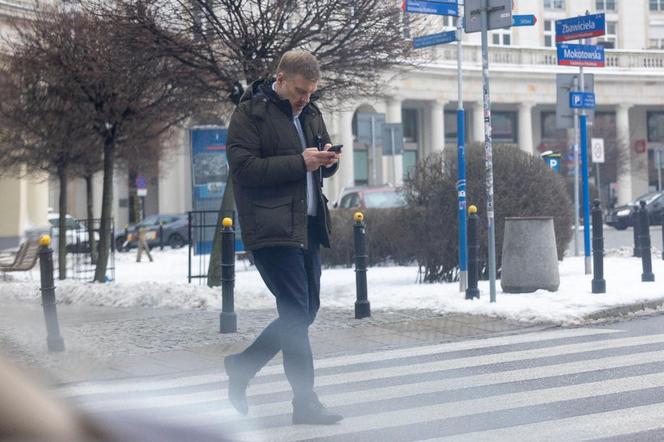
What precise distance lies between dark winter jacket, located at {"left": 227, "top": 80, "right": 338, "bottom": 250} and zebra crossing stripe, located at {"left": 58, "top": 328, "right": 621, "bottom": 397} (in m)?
1.68

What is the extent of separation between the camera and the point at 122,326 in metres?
10.7

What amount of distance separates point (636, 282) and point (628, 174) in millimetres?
48182

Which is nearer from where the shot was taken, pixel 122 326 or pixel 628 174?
→ pixel 122 326

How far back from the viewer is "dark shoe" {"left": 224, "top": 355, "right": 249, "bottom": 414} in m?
5.62

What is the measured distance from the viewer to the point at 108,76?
50.6 ft

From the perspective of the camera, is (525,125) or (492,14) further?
(525,125)

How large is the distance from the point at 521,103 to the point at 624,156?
21.5 feet

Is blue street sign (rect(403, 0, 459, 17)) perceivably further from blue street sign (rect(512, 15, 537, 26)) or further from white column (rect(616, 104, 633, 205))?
white column (rect(616, 104, 633, 205))

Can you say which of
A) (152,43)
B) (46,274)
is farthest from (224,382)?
(152,43)

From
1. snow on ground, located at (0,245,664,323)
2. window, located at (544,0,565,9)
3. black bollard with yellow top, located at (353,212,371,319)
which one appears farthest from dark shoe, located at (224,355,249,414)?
window, located at (544,0,565,9)

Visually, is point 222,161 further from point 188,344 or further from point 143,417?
point 143,417

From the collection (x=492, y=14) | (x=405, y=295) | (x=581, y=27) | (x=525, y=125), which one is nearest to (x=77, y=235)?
(x=405, y=295)

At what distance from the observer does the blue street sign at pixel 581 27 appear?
14.6 meters

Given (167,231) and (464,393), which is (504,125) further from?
(464,393)
